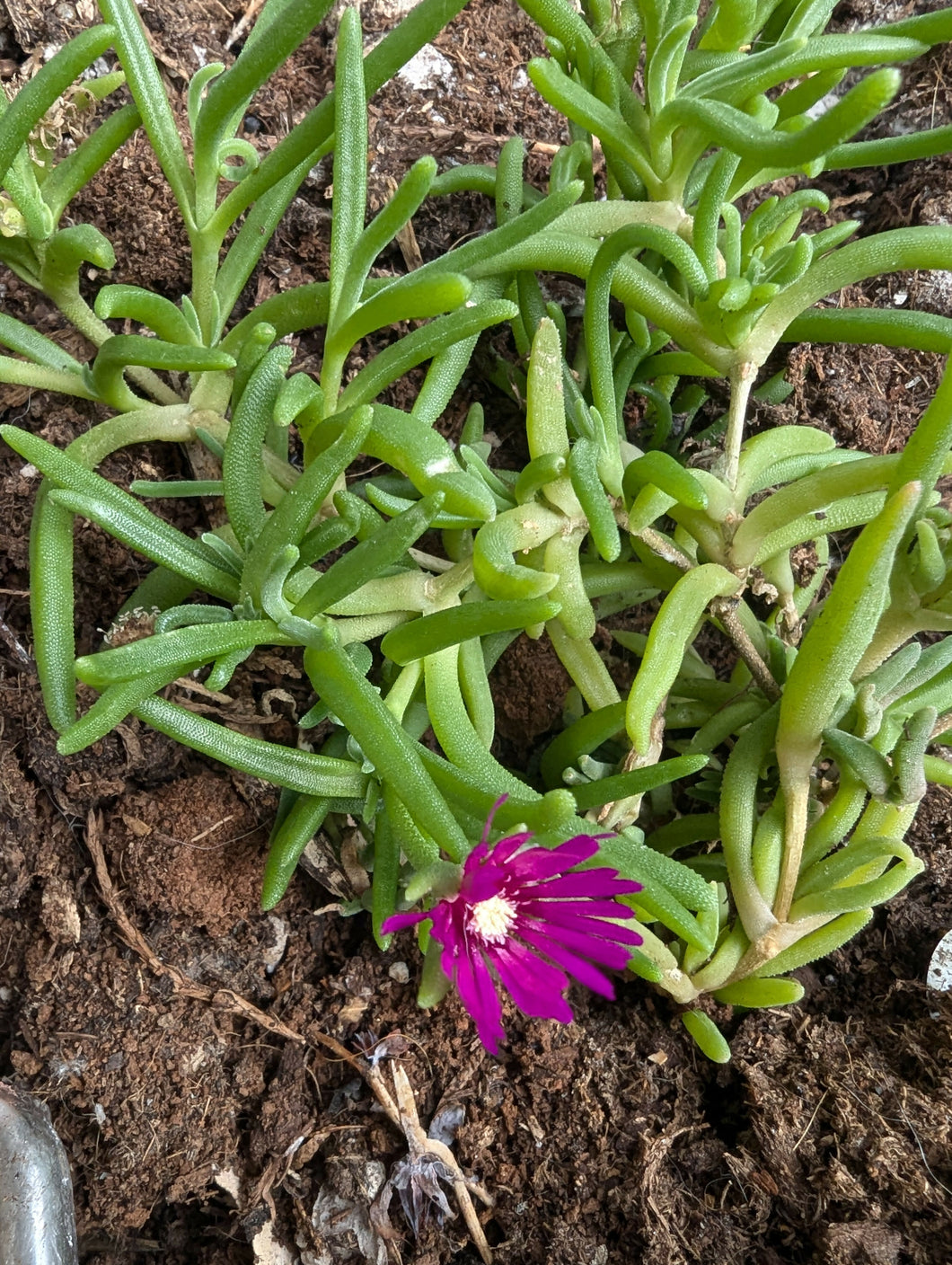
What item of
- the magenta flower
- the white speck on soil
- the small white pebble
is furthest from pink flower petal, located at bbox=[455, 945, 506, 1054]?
the white speck on soil

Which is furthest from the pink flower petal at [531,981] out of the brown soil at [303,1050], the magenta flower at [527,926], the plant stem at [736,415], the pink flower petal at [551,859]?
the plant stem at [736,415]

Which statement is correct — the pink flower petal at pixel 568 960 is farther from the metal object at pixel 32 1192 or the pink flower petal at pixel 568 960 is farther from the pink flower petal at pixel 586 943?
the metal object at pixel 32 1192

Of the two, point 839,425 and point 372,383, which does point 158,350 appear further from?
point 839,425

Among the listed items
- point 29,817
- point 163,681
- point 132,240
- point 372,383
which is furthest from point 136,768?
point 132,240

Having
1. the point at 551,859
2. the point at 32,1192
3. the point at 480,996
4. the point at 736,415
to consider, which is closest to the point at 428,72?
the point at 736,415

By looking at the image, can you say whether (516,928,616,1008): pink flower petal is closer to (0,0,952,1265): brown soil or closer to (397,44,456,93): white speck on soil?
(0,0,952,1265): brown soil

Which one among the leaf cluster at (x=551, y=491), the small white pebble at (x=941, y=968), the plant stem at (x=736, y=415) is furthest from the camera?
the small white pebble at (x=941, y=968)

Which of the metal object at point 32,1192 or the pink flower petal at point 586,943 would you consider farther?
the metal object at point 32,1192
